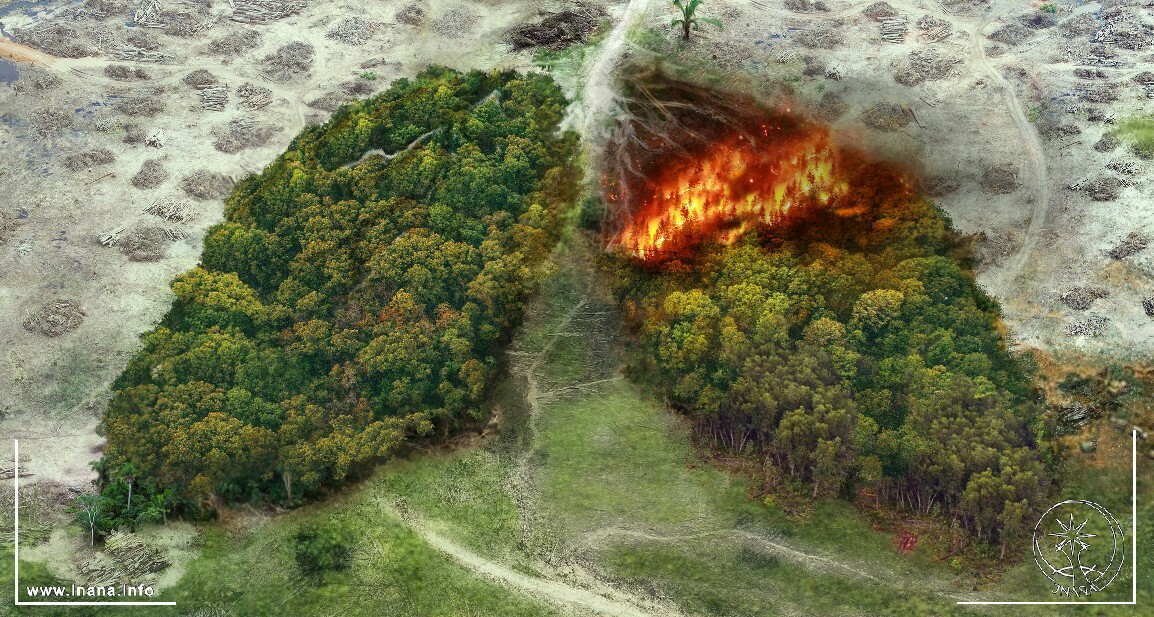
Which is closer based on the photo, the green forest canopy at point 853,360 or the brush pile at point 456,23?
the green forest canopy at point 853,360

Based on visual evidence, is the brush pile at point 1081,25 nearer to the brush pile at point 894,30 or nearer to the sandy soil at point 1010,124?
the sandy soil at point 1010,124

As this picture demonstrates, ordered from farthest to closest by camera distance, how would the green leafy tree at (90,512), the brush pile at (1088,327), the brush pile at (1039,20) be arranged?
the brush pile at (1039,20) < the brush pile at (1088,327) < the green leafy tree at (90,512)

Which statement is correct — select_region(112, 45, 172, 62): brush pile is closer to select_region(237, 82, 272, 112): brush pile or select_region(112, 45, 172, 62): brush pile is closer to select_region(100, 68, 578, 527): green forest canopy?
select_region(237, 82, 272, 112): brush pile

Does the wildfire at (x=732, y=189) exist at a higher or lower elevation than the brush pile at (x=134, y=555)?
higher

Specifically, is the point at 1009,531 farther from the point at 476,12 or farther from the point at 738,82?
the point at 476,12

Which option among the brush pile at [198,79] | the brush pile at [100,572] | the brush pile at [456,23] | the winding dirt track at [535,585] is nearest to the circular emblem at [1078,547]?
the winding dirt track at [535,585]

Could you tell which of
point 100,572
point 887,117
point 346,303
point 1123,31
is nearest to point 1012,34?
point 1123,31

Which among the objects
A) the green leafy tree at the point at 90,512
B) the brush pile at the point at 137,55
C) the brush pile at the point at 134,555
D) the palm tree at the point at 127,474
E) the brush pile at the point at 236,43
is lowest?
the brush pile at the point at 134,555

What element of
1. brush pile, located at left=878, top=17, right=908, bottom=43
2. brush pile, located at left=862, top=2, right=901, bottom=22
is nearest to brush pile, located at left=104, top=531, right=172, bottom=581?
brush pile, located at left=878, top=17, right=908, bottom=43

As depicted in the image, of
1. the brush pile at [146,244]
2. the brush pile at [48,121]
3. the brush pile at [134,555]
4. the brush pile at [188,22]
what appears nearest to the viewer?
the brush pile at [134,555]
